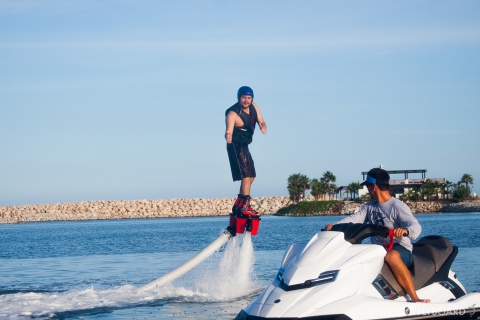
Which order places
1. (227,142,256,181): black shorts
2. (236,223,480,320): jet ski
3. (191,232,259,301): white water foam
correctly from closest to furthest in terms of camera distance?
(236,223,480,320): jet ski → (227,142,256,181): black shorts → (191,232,259,301): white water foam

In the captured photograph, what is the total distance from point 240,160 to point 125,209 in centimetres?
10502

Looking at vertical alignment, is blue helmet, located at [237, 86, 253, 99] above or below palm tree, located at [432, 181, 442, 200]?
above

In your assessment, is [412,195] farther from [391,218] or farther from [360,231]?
[360,231]

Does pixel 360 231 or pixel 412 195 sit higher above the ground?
pixel 360 231

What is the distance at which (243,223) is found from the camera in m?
10.3

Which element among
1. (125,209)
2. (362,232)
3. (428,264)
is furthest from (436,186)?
(362,232)

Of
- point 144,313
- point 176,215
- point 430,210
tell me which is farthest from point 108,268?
point 176,215

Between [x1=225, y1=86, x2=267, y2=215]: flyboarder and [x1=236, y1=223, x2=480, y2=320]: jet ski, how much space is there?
11.2 feet

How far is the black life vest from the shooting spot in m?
10.0

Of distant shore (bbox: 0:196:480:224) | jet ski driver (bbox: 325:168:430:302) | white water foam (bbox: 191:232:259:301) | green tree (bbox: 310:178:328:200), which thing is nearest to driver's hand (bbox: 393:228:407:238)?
jet ski driver (bbox: 325:168:430:302)

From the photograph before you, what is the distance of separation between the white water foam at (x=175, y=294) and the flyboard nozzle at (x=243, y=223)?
0.11m

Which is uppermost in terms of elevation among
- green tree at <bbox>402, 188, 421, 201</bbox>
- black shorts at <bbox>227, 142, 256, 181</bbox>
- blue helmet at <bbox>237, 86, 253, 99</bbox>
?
blue helmet at <bbox>237, 86, 253, 99</bbox>

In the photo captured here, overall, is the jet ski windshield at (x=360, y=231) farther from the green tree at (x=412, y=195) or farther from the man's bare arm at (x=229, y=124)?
the green tree at (x=412, y=195)

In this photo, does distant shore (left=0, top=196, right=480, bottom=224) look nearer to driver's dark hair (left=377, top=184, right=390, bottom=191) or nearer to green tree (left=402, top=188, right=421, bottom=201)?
green tree (left=402, top=188, right=421, bottom=201)
